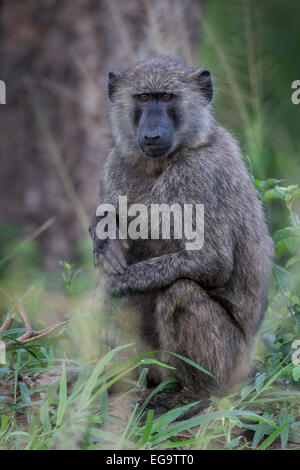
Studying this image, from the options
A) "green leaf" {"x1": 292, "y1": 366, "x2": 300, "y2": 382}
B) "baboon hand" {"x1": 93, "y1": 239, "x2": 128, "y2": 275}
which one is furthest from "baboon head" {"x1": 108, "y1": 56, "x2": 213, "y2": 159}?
"green leaf" {"x1": 292, "y1": 366, "x2": 300, "y2": 382}

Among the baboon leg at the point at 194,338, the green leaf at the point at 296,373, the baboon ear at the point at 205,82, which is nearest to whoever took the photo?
the green leaf at the point at 296,373

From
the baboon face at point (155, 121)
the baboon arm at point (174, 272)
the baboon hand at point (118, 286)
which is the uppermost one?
the baboon face at point (155, 121)

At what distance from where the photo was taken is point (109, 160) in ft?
15.5

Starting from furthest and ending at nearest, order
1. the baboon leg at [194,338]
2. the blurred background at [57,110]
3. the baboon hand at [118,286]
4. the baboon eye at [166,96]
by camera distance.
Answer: the blurred background at [57,110] < the baboon eye at [166,96] < the baboon hand at [118,286] < the baboon leg at [194,338]

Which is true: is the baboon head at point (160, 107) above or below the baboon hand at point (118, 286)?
above

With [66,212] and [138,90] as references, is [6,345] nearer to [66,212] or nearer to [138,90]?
[138,90]

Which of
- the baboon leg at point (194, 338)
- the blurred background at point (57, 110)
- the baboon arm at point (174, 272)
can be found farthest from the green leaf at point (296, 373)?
the blurred background at point (57, 110)

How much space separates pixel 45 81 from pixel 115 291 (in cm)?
433

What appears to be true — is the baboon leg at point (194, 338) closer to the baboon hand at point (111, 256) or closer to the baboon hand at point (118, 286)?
the baboon hand at point (118, 286)

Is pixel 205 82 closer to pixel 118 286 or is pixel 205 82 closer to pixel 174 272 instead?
pixel 174 272

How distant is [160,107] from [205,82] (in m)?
0.40

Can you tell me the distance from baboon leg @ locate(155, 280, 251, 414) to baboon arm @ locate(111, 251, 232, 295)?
0.19ft

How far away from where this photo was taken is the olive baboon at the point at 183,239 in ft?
13.2
